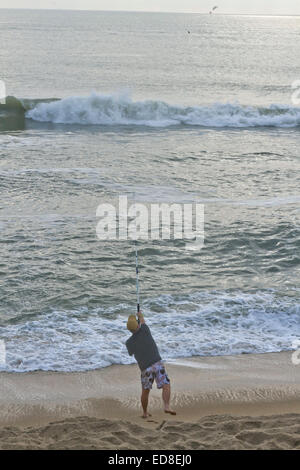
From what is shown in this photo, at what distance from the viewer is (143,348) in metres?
6.79

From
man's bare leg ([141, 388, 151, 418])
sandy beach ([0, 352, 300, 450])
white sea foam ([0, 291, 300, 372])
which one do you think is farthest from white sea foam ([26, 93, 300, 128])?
man's bare leg ([141, 388, 151, 418])

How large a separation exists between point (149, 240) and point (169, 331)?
13.1 ft

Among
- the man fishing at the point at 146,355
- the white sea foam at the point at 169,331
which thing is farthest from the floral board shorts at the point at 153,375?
the white sea foam at the point at 169,331

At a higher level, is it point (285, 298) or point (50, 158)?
point (50, 158)

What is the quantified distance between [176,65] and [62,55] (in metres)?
11.8

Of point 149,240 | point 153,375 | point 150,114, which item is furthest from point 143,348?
point 150,114

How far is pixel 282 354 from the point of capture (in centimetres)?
862

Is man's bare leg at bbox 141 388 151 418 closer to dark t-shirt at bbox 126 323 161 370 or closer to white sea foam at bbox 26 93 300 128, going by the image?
dark t-shirt at bbox 126 323 161 370

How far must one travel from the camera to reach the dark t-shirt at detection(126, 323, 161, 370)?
679 cm

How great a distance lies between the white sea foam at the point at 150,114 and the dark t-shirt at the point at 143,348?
21.9 meters

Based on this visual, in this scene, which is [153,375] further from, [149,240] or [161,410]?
[149,240]

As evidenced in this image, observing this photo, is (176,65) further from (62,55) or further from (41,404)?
(41,404)

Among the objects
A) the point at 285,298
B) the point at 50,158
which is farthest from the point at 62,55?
the point at 285,298
